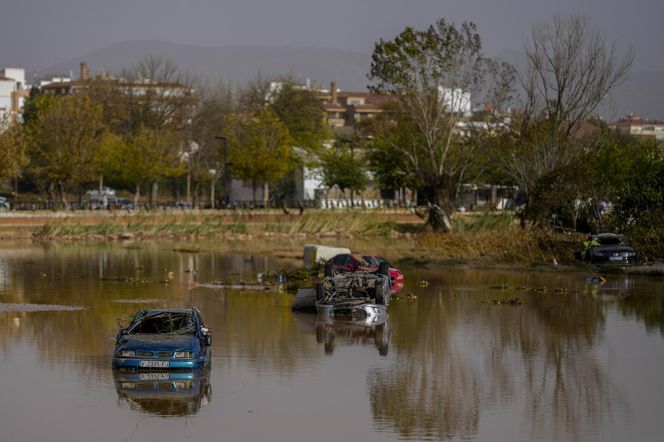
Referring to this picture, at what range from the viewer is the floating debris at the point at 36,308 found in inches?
1371

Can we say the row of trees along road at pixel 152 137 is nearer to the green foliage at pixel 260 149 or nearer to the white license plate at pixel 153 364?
the green foliage at pixel 260 149

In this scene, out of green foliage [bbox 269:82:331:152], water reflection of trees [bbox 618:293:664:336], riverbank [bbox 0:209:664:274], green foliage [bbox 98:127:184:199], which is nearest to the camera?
water reflection of trees [bbox 618:293:664:336]

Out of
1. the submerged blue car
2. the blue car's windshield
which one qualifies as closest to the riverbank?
the blue car's windshield

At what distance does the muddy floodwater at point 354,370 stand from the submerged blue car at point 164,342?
33cm

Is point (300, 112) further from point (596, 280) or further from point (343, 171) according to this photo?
point (596, 280)

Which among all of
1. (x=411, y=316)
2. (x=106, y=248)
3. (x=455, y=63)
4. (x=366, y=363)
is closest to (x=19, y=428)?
(x=366, y=363)

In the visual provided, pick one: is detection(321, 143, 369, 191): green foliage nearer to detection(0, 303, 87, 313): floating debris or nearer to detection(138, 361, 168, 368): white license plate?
detection(0, 303, 87, 313): floating debris

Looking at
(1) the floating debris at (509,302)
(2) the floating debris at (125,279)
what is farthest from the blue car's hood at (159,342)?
(2) the floating debris at (125,279)

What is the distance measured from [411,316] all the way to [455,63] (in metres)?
43.7

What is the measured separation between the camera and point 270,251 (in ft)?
207

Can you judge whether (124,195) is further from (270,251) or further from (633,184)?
(633,184)

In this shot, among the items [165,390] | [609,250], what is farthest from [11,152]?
[165,390]

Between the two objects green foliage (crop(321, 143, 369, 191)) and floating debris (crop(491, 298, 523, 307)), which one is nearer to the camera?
floating debris (crop(491, 298, 523, 307))

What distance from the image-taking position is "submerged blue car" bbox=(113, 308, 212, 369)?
22750mm
